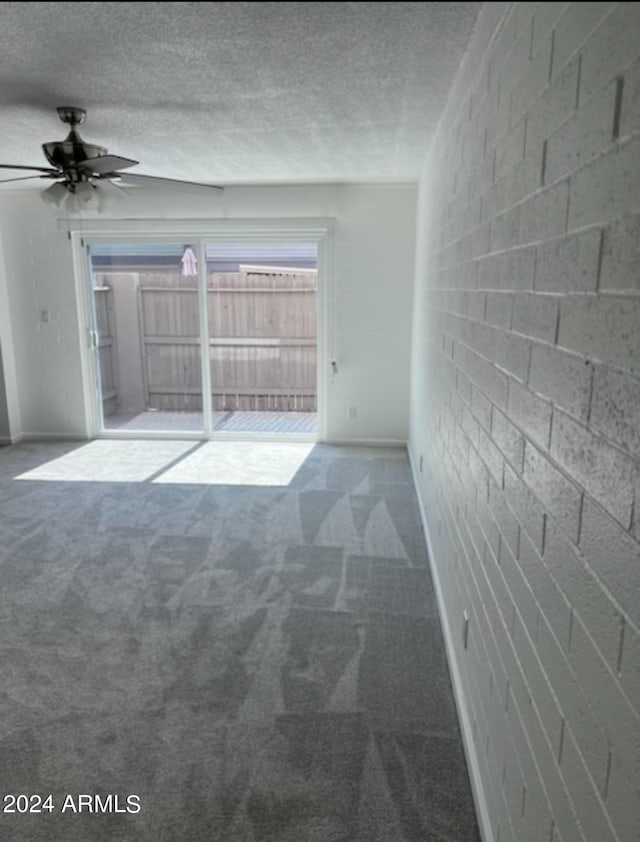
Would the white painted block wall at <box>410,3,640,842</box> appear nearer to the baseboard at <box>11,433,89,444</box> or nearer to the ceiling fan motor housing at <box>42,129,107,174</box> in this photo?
the ceiling fan motor housing at <box>42,129,107,174</box>

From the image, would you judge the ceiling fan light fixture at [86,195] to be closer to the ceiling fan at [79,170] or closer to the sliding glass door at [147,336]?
the ceiling fan at [79,170]

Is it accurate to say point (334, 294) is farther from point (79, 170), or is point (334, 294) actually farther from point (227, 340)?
point (79, 170)

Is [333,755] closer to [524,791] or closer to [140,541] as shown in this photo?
[524,791]

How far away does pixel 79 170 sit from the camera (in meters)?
2.82

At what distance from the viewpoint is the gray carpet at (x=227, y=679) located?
1708 millimetres

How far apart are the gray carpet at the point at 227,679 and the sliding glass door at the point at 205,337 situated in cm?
214

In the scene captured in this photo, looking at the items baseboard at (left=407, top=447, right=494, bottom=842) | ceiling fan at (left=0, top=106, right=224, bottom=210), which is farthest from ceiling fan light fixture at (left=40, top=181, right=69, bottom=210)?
baseboard at (left=407, top=447, right=494, bottom=842)

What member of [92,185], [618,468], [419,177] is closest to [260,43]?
[92,185]

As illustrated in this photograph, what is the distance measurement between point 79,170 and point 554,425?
8.58 feet

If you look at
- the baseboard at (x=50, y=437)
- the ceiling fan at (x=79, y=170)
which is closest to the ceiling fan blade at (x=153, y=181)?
the ceiling fan at (x=79, y=170)

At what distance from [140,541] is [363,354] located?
2.77 m

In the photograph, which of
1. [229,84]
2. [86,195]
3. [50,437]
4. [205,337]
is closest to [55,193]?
[86,195]

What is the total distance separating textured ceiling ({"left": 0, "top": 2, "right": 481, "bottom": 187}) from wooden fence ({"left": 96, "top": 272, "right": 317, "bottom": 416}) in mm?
1684

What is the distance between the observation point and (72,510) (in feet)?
13.0
